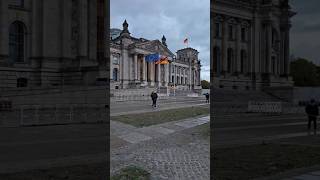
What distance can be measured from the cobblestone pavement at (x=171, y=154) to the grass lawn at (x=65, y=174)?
4.15m

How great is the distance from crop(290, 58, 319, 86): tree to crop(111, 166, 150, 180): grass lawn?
7.04 m

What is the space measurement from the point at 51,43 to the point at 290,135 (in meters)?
10.5

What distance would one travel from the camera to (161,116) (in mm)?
4477

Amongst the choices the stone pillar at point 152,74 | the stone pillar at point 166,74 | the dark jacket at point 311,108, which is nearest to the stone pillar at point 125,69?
the stone pillar at point 152,74

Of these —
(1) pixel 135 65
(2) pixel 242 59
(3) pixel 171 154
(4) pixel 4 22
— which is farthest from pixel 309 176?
(4) pixel 4 22

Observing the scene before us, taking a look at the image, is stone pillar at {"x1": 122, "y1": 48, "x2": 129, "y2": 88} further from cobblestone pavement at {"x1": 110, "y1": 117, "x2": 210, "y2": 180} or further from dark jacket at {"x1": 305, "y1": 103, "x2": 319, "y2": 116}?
dark jacket at {"x1": 305, "y1": 103, "x2": 319, "y2": 116}

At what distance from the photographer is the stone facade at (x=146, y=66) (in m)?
4.08

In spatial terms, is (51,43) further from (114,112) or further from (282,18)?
(114,112)

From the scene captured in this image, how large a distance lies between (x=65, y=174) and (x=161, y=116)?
17.2 ft

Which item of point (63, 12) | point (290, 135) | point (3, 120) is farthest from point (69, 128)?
point (290, 135)

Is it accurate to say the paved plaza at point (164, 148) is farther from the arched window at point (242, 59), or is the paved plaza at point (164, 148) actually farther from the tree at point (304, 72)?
the arched window at point (242, 59)

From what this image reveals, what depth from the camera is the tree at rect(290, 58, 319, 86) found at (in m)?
10.7

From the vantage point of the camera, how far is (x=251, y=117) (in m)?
25.8

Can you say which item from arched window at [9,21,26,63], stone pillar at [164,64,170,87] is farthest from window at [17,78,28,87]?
stone pillar at [164,64,170,87]
